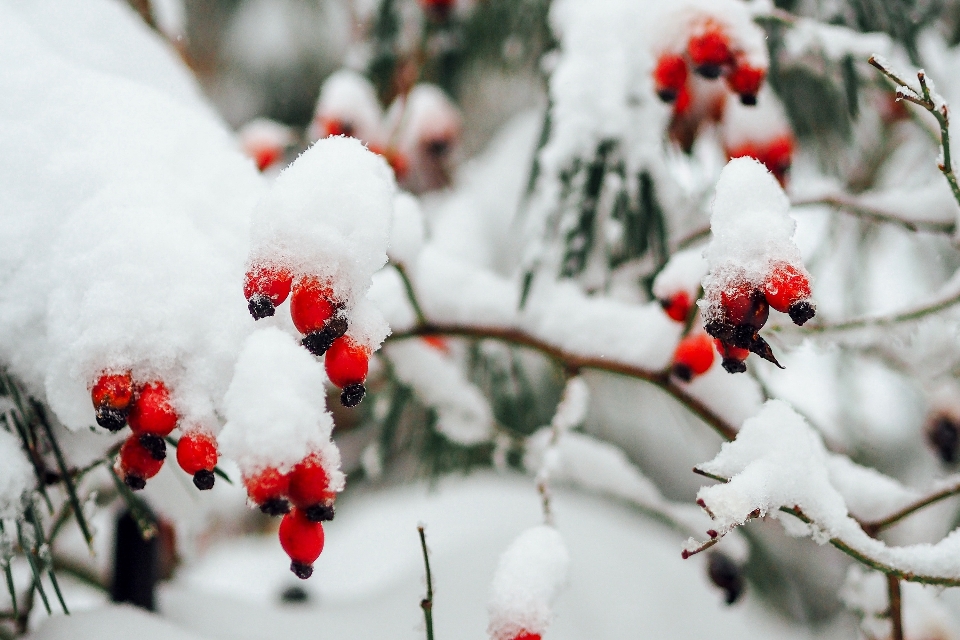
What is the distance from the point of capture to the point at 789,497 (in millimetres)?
428

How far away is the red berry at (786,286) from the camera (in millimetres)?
377

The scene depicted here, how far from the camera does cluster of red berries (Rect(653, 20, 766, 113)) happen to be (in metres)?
0.59

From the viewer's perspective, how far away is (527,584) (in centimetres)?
46

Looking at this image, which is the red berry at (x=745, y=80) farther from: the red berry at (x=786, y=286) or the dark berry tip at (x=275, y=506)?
the dark berry tip at (x=275, y=506)

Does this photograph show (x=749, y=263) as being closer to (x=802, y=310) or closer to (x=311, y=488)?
(x=802, y=310)

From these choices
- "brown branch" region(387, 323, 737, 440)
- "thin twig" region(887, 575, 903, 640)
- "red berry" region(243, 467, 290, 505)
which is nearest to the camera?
"red berry" region(243, 467, 290, 505)

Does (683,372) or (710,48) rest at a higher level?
(710,48)

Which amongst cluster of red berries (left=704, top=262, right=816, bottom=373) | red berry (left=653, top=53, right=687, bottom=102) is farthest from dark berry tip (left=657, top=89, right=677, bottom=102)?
cluster of red berries (left=704, top=262, right=816, bottom=373)

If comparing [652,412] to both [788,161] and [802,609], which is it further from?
[788,161]

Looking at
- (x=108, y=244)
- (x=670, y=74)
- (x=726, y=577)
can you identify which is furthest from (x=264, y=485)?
(x=726, y=577)

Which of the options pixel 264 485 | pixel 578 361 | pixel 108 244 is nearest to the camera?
pixel 264 485

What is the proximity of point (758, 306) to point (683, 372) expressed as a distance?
0.75ft

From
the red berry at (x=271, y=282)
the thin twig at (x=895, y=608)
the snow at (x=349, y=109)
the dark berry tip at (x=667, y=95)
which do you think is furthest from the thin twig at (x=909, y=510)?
the snow at (x=349, y=109)

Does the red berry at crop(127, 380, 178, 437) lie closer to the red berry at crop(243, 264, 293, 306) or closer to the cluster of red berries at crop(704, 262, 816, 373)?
the red berry at crop(243, 264, 293, 306)
